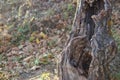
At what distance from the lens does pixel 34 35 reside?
299 inches

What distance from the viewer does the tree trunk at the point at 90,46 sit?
14.1ft

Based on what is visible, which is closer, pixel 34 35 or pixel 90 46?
pixel 90 46

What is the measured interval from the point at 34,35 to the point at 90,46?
3312 millimetres

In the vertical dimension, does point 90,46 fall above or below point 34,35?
above

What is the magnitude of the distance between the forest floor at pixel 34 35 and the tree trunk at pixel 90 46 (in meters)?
0.99

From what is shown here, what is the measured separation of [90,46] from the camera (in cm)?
448

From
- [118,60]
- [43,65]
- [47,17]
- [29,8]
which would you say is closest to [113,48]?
Answer: [118,60]

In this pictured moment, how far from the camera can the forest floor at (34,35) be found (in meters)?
6.19

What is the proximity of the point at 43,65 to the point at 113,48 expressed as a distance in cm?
226

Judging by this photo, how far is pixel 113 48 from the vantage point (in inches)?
170

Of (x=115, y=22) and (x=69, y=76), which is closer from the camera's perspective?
(x=69, y=76)

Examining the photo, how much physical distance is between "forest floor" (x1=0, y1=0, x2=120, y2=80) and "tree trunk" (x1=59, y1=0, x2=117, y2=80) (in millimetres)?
987

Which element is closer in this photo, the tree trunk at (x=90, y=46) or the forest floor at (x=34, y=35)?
the tree trunk at (x=90, y=46)

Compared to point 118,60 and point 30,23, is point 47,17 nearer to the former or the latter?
point 30,23
